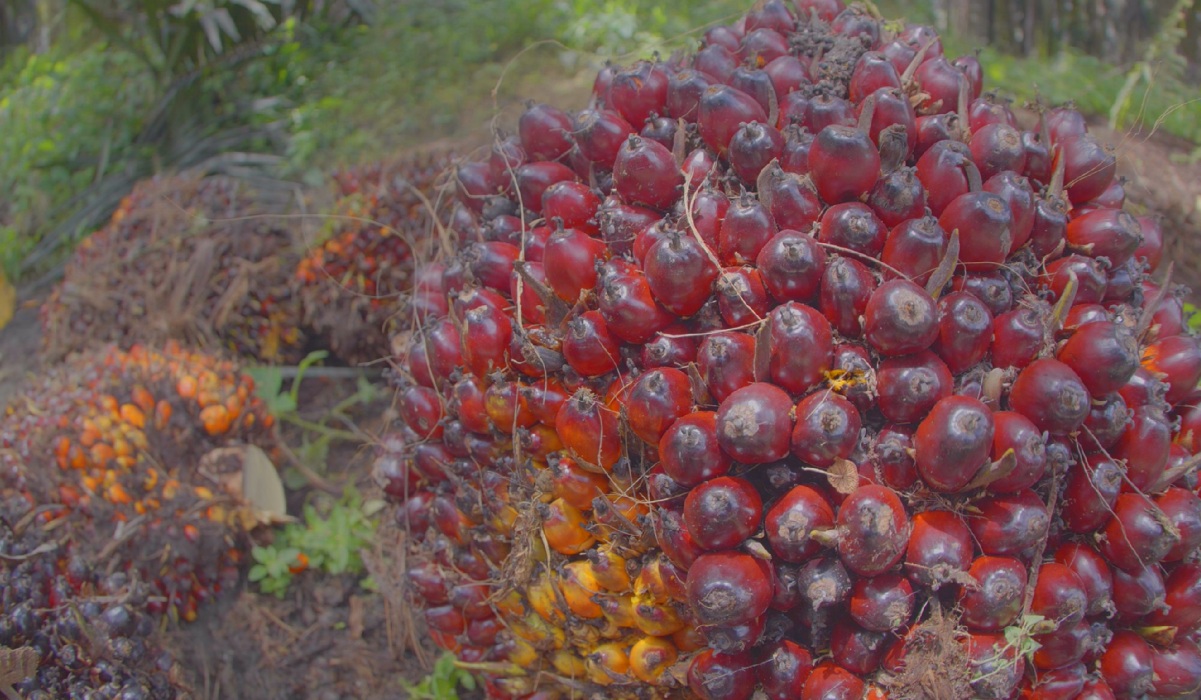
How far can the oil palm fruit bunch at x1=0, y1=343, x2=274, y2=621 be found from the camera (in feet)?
8.70

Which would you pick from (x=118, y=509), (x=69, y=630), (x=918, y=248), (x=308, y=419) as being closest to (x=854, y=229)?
(x=918, y=248)

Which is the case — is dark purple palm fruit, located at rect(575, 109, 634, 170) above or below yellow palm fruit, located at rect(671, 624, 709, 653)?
above

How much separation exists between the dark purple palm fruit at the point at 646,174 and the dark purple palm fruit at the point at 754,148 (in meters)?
0.13

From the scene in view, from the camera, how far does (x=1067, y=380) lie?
1371mm

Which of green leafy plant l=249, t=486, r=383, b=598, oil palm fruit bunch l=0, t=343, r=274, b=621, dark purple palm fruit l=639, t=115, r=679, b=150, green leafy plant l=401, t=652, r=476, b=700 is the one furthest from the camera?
green leafy plant l=249, t=486, r=383, b=598

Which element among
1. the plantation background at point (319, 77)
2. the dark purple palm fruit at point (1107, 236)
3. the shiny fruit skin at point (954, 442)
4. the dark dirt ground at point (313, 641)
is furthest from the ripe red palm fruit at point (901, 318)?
the plantation background at point (319, 77)

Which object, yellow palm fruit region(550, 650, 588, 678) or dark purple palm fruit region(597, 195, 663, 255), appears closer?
dark purple palm fruit region(597, 195, 663, 255)

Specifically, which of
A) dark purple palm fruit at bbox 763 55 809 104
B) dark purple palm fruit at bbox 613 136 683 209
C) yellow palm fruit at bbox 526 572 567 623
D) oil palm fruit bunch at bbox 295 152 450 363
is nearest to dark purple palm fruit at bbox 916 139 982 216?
dark purple palm fruit at bbox 763 55 809 104

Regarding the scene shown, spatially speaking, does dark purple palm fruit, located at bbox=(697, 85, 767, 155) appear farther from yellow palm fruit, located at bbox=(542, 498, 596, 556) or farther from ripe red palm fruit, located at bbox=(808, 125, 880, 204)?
yellow palm fruit, located at bbox=(542, 498, 596, 556)

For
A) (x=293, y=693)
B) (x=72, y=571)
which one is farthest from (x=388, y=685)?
(x=72, y=571)

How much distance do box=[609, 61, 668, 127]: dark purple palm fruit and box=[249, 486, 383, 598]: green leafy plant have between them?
67.0 inches

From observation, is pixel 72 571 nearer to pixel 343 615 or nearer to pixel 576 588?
pixel 343 615

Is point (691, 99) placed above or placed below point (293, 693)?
above

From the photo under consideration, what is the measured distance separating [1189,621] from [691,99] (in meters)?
1.35
